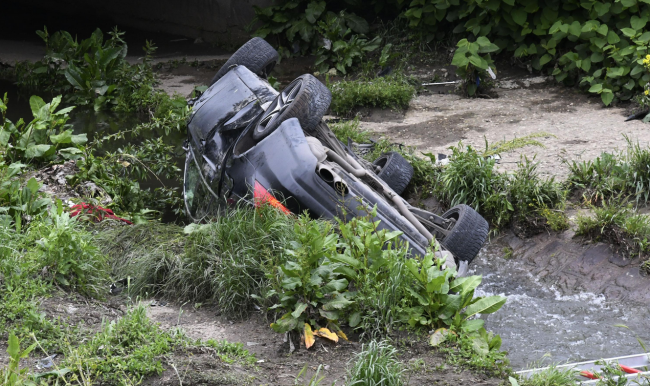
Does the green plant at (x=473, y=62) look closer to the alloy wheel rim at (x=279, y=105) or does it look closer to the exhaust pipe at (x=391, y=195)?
the alloy wheel rim at (x=279, y=105)

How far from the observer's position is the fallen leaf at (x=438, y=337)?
3836mm

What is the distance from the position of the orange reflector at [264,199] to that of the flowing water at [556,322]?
181 centimetres

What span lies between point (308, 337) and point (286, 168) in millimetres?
1638

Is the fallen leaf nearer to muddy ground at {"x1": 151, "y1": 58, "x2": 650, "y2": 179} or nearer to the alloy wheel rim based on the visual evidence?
the alloy wheel rim

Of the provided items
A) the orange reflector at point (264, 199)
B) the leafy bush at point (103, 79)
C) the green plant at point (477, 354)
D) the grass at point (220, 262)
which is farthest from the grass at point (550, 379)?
the leafy bush at point (103, 79)

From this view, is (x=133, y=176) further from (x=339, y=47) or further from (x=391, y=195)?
(x=339, y=47)

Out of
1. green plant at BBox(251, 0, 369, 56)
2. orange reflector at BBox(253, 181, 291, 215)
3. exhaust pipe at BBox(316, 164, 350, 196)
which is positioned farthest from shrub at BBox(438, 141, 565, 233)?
green plant at BBox(251, 0, 369, 56)

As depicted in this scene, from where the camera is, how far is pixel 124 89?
439 inches

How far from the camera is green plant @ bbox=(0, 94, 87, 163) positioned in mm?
6660

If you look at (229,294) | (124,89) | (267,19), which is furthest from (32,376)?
(267,19)

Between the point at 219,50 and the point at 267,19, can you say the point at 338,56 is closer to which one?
the point at 267,19

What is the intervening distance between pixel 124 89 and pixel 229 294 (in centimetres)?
753

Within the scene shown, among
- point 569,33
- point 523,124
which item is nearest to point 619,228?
point 523,124

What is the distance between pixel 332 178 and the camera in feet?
16.9
